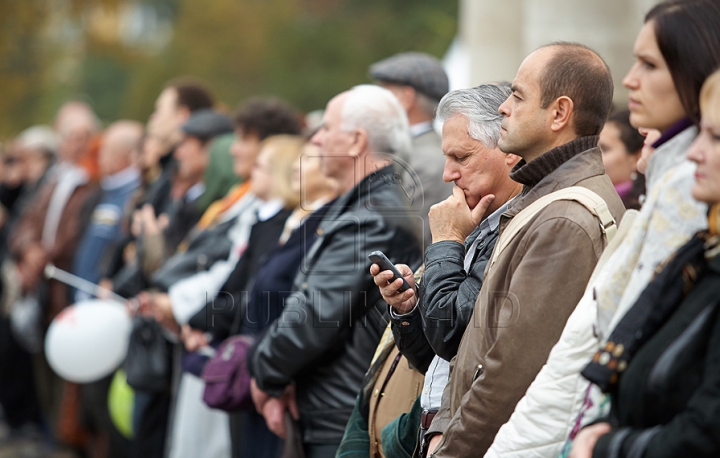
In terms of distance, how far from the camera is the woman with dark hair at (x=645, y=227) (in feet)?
7.99

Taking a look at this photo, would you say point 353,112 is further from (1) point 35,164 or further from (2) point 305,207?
(1) point 35,164

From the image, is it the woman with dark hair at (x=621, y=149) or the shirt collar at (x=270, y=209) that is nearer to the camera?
the woman with dark hair at (x=621, y=149)

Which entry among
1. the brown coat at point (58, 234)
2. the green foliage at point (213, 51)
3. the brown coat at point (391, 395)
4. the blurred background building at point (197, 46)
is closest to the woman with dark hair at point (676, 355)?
the brown coat at point (391, 395)

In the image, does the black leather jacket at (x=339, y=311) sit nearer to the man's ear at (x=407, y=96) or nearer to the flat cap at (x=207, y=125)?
the man's ear at (x=407, y=96)

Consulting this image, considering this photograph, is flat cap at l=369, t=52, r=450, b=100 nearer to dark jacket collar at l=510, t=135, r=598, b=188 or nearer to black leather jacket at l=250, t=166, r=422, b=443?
black leather jacket at l=250, t=166, r=422, b=443

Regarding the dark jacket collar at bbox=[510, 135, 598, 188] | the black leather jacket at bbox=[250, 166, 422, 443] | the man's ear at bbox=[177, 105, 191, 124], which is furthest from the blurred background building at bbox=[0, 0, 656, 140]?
the dark jacket collar at bbox=[510, 135, 598, 188]

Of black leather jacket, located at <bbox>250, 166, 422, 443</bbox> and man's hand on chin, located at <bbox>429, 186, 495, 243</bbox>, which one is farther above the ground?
man's hand on chin, located at <bbox>429, 186, 495, 243</bbox>


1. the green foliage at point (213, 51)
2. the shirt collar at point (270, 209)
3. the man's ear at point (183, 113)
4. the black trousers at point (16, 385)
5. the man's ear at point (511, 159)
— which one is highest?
the man's ear at point (511, 159)

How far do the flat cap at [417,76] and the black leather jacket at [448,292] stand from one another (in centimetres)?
240

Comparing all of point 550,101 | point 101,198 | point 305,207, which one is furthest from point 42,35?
point 550,101

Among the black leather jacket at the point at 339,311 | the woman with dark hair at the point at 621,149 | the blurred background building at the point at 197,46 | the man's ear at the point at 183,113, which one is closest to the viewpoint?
the black leather jacket at the point at 339,311

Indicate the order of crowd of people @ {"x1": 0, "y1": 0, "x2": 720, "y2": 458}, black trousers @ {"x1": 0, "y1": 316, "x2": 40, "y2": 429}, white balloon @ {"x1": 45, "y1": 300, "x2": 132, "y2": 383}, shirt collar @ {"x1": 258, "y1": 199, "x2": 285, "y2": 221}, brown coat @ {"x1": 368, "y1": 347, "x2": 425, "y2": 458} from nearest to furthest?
crowd of people @ {"x1": 0, "y1": 0, "x2": 720, "y2": 458}
brown coat @ {"x1": 368, "y1": 347, "x2": 425, "y2": 458}
shirt collar @ {"x1": 258, "y1": 199, "x2": 285, "y2": 221}
white balloon @ {"x1": 45, "y1": 300, "x2": 132, "y2": 383}
black trousers @ {"x1": 0, "y1": 316, "x2": 40, "y2": 429}

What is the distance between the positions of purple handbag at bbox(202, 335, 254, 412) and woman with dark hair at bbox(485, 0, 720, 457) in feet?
7.95

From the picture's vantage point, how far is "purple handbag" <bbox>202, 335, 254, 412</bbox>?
4.98 m
